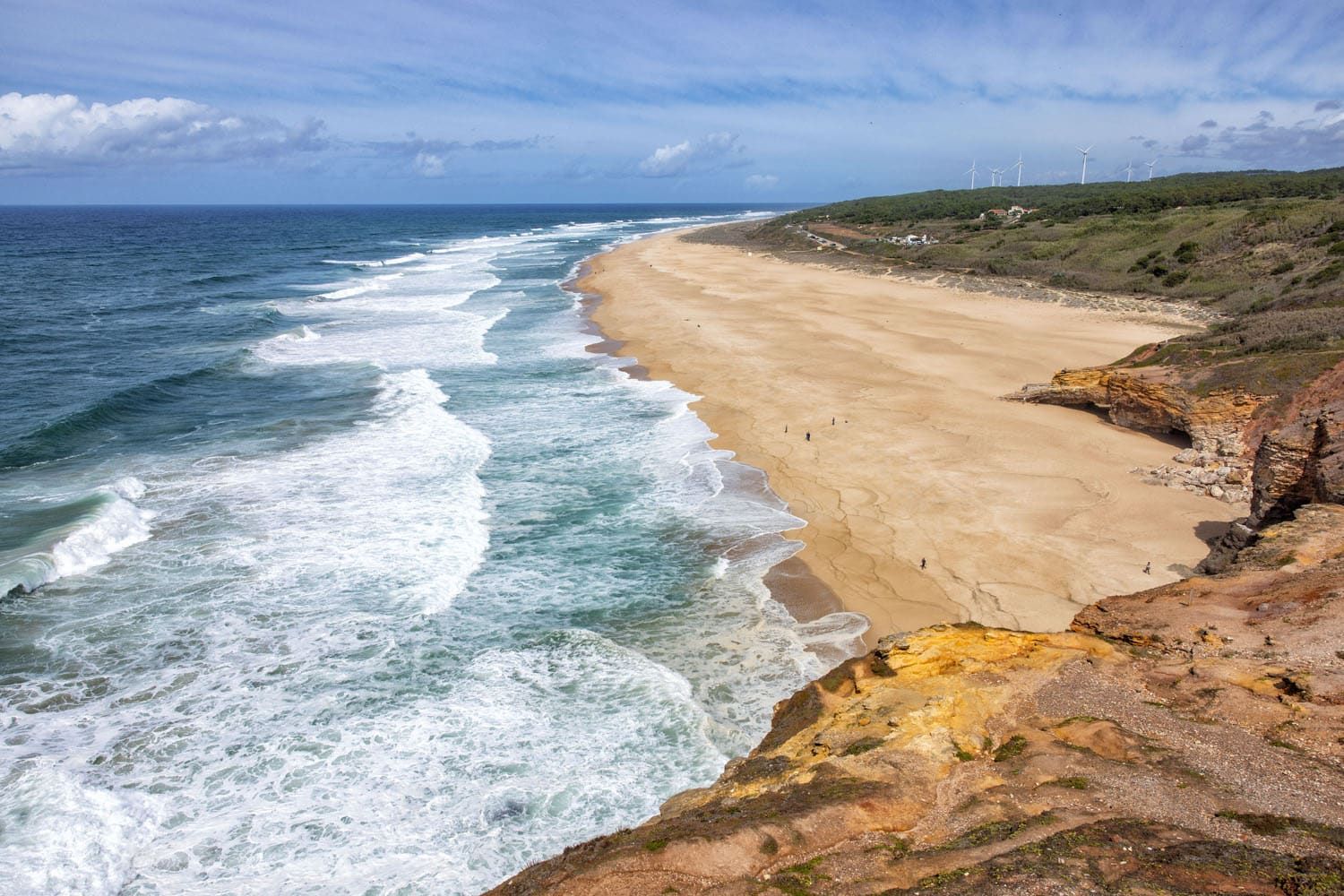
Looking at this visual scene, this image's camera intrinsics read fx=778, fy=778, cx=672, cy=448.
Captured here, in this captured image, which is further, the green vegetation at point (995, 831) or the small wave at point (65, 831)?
the small wave at point (65, 831)

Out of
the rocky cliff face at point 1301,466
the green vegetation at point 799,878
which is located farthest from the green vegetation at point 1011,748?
the rocky cliff face at point 1301,466

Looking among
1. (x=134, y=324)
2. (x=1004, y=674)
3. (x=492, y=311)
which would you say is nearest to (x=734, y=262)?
(x=492, y=311)

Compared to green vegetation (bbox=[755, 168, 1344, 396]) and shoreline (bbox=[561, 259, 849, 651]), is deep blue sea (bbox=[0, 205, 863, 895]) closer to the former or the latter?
shoreline (bbox=[561, 259, 849, 651])

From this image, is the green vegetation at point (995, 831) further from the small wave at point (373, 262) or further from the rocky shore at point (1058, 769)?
the small wave at point (373, 262)

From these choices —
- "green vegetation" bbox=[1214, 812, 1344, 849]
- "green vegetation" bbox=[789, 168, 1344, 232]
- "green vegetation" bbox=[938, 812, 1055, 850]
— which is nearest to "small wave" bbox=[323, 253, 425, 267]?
"green vegetation" bbox=[789, 168, 1344, 232]

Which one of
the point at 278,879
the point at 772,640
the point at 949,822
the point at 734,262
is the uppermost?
the point at 734,262

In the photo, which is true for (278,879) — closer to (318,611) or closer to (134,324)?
(318,611)
